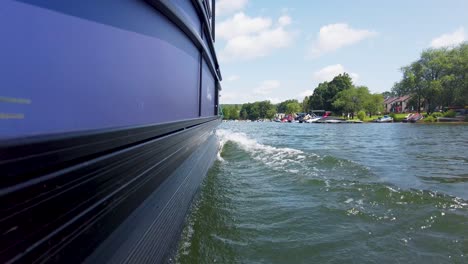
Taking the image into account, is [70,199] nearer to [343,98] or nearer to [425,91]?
[425,91]

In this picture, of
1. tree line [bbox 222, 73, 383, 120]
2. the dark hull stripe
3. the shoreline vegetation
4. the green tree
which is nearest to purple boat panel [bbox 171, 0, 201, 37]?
the dark hull stripe

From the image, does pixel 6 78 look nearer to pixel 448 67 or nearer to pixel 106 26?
pixel 106 26

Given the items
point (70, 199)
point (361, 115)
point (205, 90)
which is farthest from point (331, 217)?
point (361, 115)

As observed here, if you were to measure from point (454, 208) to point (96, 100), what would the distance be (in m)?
4.81

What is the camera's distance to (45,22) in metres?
1.46

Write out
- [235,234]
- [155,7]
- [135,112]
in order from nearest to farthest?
[135,112] < [155,7] < [235,234]

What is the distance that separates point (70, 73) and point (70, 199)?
78cm

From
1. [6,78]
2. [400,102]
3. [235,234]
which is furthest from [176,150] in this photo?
[400,102]

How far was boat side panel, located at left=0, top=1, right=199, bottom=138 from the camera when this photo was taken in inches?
50.4

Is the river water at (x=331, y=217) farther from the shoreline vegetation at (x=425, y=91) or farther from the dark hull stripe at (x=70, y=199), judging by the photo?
the shoreline vegetation at (x=425, y=91)

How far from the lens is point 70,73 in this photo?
1.67 meters

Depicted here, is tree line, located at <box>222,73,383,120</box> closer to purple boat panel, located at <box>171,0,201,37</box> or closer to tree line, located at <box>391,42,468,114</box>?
tree line, located at <box>391,42,468,114</box>

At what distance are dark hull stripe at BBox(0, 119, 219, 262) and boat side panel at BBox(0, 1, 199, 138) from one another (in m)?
0.19

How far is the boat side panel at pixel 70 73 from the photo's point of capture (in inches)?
50.4
